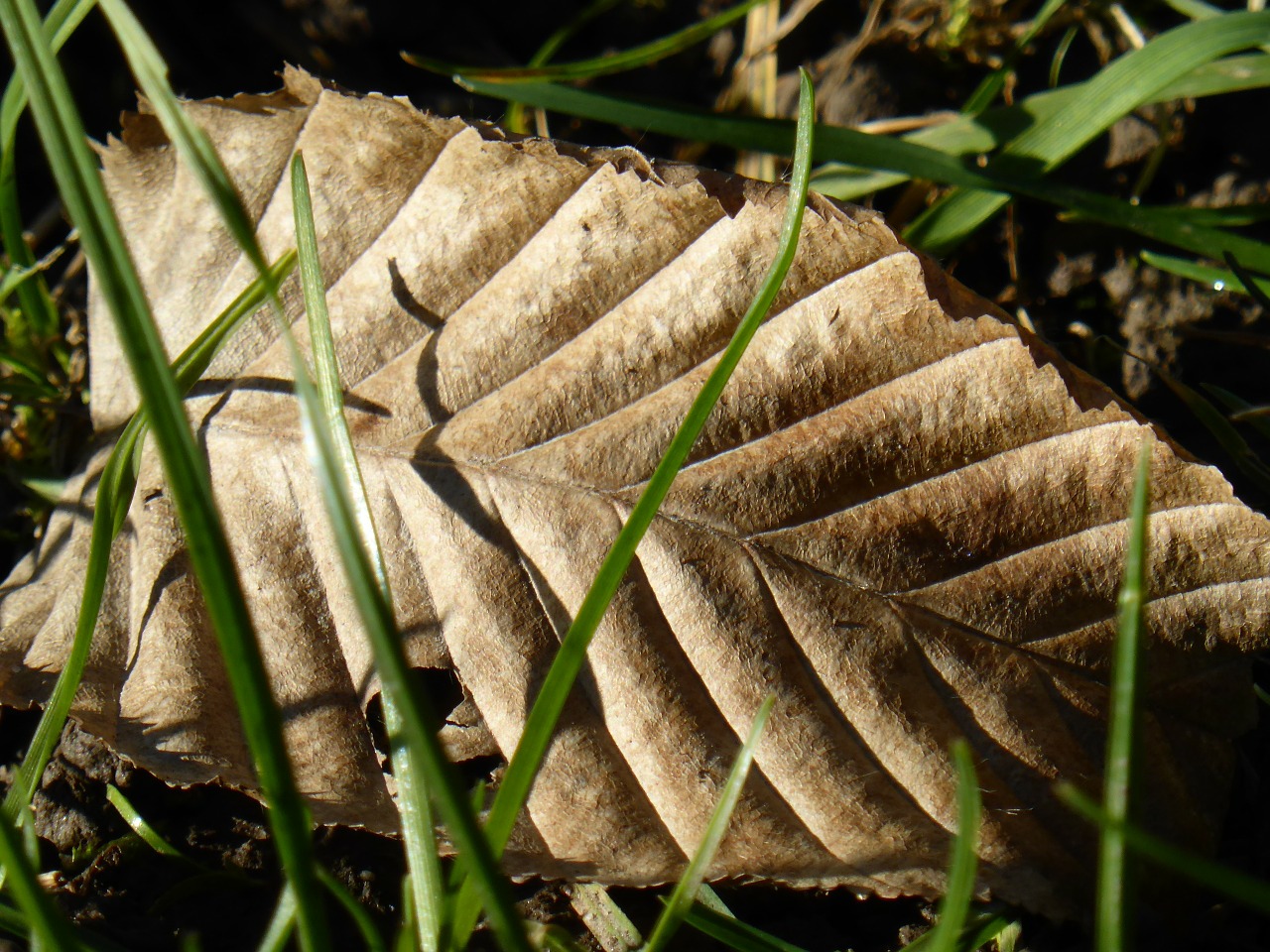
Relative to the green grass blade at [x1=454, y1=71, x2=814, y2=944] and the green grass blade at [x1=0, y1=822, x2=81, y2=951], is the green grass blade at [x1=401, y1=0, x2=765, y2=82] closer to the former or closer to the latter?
the green grass blade at [x1=454, y1=71, x2=814, y2=944]

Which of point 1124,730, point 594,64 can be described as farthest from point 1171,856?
point 594,64

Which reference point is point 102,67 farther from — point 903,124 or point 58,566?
point 903,124

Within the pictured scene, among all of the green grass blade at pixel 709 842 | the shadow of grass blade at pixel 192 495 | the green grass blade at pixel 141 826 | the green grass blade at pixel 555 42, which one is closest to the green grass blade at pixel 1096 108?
the green grass blade at pixel 555 42

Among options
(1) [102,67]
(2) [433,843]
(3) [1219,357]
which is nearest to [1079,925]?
(2) [433,843]

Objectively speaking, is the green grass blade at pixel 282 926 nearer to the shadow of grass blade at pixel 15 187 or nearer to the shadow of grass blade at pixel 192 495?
the shadow of grass blade at pixel 192 495

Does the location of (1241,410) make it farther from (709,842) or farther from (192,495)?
(192,495)

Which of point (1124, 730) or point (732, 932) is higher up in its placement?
point (1124, 730)
